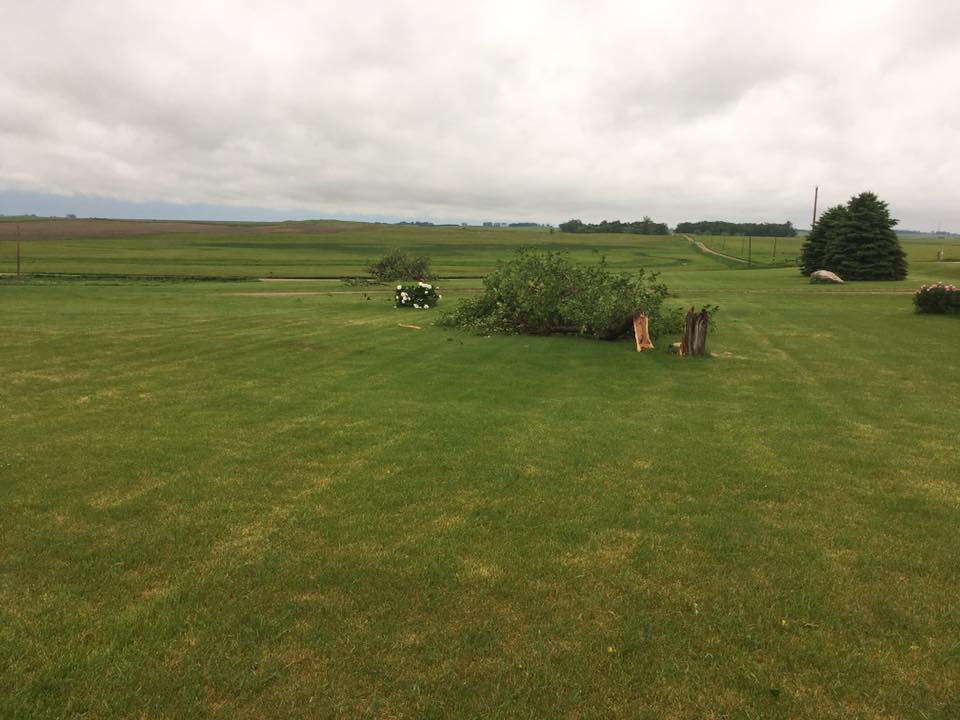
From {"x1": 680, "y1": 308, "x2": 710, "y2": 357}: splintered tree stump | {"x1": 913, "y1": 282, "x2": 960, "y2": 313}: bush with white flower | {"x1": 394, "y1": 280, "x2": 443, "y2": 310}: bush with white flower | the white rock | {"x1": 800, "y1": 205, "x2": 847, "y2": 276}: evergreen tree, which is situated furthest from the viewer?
{"x1": 800, "y1": 205, "x2": 847, "y2": 276}: evergreen tree

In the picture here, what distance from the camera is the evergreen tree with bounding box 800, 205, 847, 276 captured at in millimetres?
52562

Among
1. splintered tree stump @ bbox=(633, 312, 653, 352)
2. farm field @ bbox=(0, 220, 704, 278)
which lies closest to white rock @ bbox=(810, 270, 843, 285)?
splintered tree stump @ bbox=(633, 312, 653, 352)

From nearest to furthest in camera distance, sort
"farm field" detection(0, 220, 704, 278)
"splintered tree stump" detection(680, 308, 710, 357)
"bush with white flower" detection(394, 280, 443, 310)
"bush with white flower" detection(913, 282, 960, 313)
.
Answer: "splintered tree stump" detection(680, 308, 710, 357) < "bush with white flower" detection(913, 282, 960, 313) < "bush with white flower" detection(394, 280, 443, 310) < "farm field" detection(0, 220, 704, 278)

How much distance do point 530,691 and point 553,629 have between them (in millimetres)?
642

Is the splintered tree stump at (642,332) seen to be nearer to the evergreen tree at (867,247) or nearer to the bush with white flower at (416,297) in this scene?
the bush with white flower at (416,297)

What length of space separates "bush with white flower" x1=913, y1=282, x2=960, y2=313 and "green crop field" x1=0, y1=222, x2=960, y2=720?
1327 centimetres

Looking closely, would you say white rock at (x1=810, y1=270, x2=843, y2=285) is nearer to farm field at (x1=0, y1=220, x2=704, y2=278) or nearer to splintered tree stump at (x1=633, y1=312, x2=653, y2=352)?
splintered tree stump at (x1=633, y1=312, x2=653, y2=352)

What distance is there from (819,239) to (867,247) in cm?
586

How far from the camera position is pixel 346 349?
16.7 m

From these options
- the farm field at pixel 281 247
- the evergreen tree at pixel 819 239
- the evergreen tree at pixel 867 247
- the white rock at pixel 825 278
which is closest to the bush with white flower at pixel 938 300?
the white rock at pixel 825 278

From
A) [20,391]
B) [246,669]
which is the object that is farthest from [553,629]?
[20,391]

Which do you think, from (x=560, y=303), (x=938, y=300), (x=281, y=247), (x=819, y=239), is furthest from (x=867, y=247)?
Result: (x=281, y=247)

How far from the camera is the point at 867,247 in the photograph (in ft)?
160

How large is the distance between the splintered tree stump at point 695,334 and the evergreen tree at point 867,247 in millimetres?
40999
